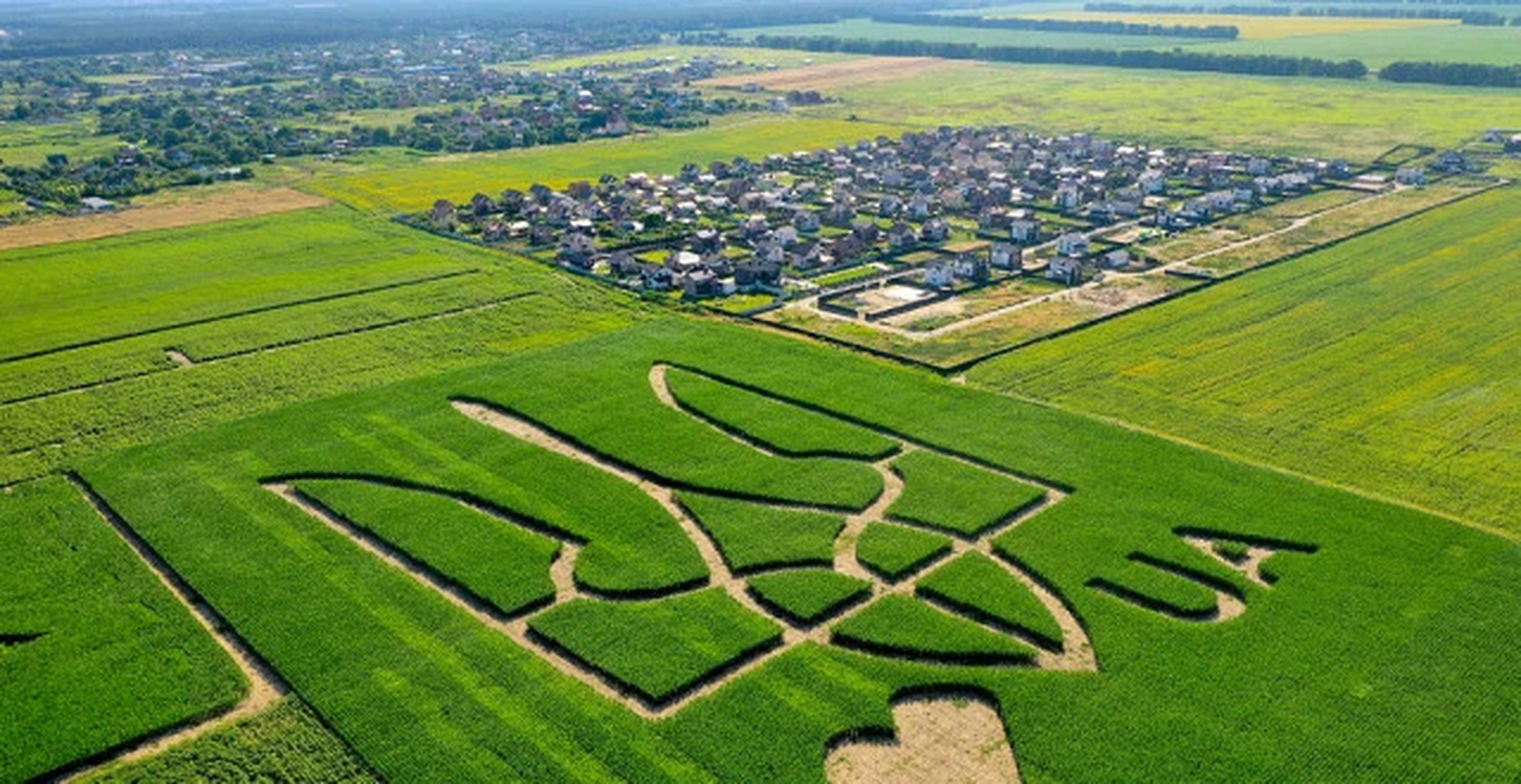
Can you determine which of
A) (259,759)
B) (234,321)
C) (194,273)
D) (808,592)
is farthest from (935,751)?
(194,273)

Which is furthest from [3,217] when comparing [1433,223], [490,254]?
[1433,223]

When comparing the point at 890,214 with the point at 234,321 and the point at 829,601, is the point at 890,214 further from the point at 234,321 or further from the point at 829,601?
the point at 829,601

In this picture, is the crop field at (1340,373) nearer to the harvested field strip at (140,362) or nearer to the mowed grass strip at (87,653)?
the harvested field strip at (140,362)

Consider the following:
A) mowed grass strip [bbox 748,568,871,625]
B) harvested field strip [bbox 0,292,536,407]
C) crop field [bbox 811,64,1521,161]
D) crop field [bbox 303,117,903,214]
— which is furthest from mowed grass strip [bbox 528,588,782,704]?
crop field [bbox 811,64,1521,161]

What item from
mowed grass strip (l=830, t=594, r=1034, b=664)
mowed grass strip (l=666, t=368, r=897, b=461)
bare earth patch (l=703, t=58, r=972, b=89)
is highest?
bare earth patch (l=703, t=58, r=972, b=89)

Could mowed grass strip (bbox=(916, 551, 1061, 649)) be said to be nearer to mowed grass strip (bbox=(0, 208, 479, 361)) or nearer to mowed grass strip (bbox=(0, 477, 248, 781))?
mowed grass strip (bbox=(0, 477, 248, 781))

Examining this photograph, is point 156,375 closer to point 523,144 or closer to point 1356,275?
point 1356,275

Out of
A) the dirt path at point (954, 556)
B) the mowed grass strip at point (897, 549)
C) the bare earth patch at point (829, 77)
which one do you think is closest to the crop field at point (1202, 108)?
the bare earth patch at point (829, 77)
